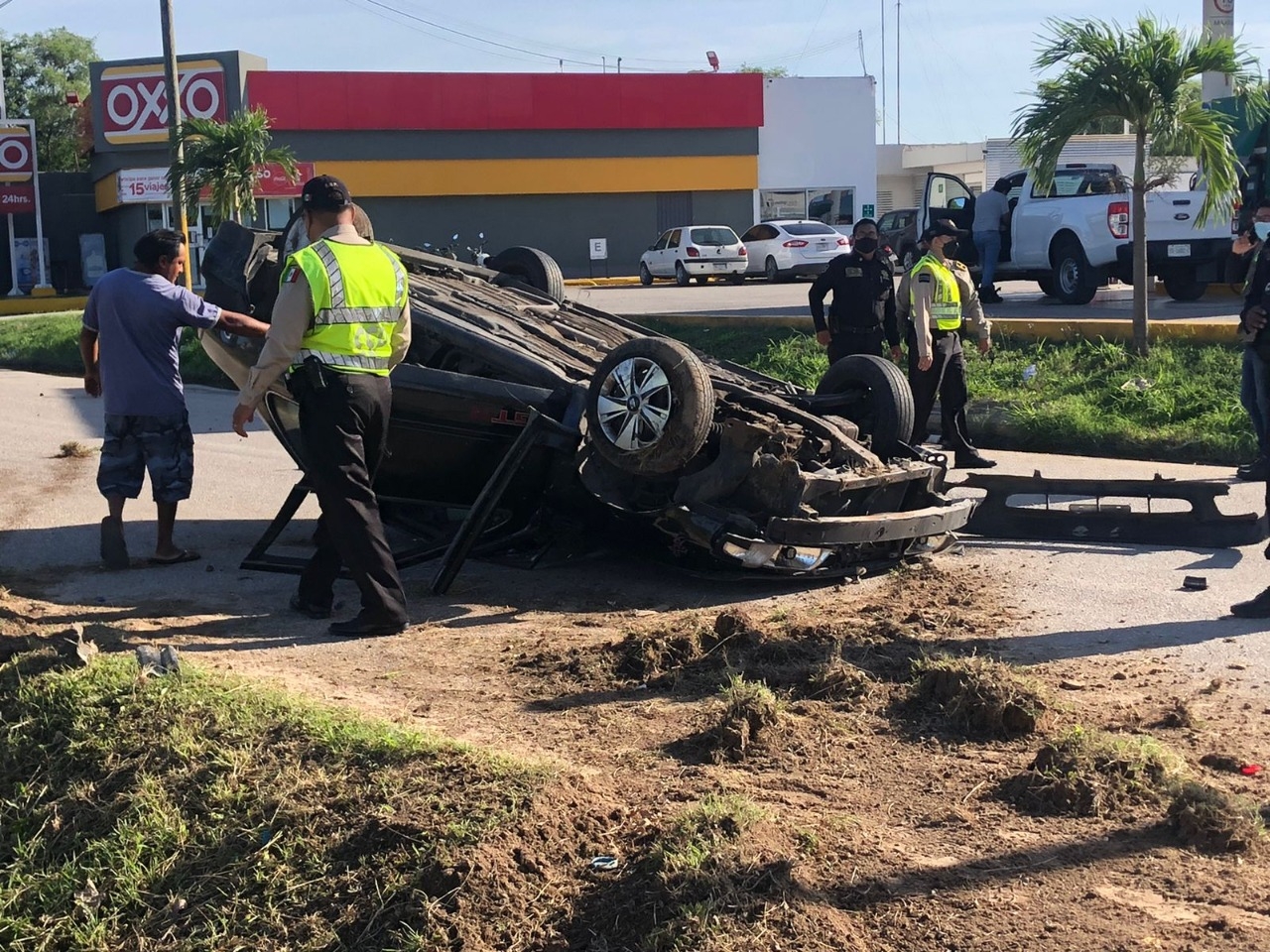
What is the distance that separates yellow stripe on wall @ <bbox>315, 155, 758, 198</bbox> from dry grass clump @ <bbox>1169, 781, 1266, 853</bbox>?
3628 centimetres

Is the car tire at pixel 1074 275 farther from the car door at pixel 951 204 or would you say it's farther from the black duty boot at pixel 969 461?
the black duty boot at pixel 969 461

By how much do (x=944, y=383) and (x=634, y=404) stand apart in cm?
433

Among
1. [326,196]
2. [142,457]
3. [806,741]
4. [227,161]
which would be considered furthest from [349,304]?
[227,161]

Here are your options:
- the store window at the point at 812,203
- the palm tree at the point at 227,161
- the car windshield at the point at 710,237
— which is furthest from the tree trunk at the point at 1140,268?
the store window at the point at 812,203

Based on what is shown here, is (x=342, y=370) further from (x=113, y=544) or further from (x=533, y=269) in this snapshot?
(x=533, y=269)

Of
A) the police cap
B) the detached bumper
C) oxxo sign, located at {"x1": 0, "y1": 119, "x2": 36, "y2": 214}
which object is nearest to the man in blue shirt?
the police cap

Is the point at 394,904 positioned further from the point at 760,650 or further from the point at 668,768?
the point at 760,650

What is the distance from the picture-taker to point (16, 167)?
38.2 m

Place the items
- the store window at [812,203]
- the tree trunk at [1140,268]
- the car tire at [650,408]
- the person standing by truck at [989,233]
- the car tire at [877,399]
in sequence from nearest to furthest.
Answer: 1. the car tire at [650,408]
2. the car tire at [877,399]
3. the tree trunk at [1140,268]
4. the person standing by truck at [989,233]
5. the store window at [812,203]

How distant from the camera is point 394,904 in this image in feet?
12.1

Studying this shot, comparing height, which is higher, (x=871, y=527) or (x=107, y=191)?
(x=107, y=191)

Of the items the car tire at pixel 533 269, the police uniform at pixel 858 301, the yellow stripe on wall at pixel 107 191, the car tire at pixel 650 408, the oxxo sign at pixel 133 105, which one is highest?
the oxxo sign at pixel 133 105

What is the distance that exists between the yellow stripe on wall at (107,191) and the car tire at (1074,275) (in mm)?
27556

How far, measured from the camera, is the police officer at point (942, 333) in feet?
31.7
